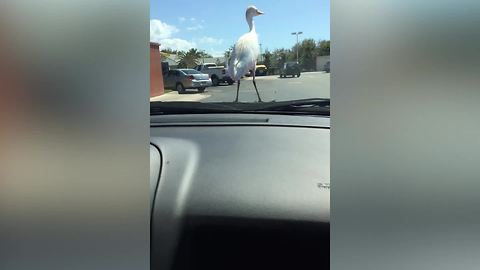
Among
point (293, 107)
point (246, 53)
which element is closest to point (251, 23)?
point (246, 53)

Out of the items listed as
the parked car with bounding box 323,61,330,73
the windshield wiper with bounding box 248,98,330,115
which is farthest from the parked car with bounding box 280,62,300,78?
the parked car with bounding box 323,61,330,73

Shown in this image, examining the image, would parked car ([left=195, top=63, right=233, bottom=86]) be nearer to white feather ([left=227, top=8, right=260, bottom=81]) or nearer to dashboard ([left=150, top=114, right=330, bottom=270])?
white feather ([left=227, top=8, right=260, bottom=81])

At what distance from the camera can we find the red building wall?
1.33 m

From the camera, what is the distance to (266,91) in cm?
188

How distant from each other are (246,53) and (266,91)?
9.4 inches

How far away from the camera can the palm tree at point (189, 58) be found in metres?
1.67

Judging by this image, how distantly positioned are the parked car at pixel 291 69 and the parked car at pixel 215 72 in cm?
27

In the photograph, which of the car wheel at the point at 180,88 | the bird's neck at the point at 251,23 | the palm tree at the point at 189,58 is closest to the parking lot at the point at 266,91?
the car wheel at the point at 180,88

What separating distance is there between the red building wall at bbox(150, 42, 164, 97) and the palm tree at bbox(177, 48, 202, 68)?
0.17 meters

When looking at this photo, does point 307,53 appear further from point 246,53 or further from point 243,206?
point 243,206

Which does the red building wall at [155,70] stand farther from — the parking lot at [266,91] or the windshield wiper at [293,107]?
the windshield wiper at [293,107]

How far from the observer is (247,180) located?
5.37 ft

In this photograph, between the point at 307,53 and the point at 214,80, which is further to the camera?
the point at 214,80
